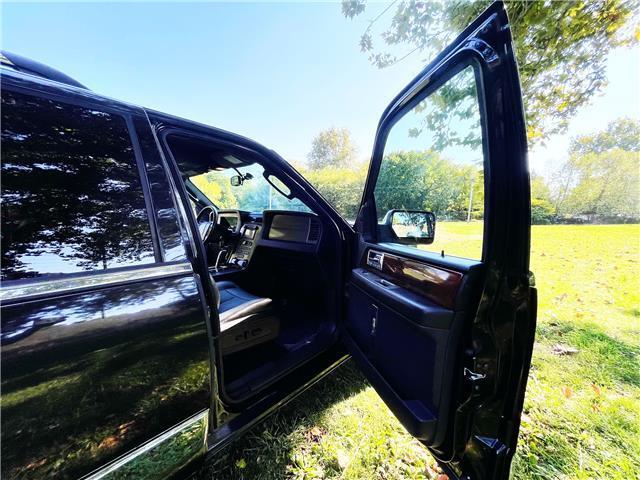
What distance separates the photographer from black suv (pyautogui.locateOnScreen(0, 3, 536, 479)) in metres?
0.72

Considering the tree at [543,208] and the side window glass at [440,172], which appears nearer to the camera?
the side window glass at [440,172]

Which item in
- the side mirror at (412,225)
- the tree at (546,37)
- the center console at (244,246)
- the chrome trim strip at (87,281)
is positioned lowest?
the center console at (244,246)

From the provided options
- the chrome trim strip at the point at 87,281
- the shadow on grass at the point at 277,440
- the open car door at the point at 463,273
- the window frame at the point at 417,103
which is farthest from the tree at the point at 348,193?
the shadow on grass at the point at 277,440

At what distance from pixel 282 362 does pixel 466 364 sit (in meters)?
1.05

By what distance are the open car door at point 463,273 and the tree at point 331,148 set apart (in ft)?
81.4

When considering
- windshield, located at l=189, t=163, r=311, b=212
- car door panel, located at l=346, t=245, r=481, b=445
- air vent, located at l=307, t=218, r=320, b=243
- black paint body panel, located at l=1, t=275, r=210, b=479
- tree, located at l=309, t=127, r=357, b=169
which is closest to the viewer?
black paint body panel, located at l=1, t=275, r=210, b=479

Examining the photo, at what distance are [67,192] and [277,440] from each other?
164 cm

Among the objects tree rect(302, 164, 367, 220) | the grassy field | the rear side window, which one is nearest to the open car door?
the grassy field

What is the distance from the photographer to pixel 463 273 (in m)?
0.95

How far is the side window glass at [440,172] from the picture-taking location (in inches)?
41.3

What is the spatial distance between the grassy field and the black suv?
0.26 meters

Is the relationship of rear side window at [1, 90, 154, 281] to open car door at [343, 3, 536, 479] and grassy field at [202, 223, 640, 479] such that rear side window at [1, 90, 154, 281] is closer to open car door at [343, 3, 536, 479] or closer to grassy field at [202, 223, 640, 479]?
open car door at [343, 3, 536, 479]

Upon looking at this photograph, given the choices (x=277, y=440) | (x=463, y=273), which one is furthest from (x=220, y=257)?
(x=463, y=273)

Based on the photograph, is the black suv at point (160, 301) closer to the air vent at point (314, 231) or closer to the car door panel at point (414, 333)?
the car door panel at point (414, 333)
